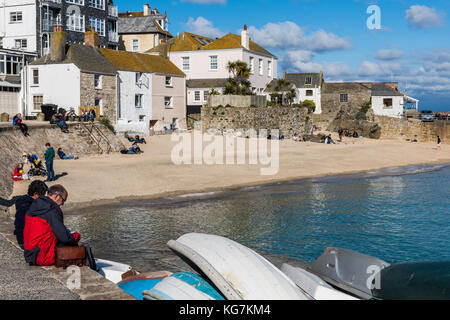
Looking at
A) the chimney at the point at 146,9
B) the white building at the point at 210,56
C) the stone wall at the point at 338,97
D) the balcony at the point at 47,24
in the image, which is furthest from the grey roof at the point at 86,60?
the stone wall at the point at 338,97

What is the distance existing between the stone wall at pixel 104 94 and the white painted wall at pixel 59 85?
526 mm

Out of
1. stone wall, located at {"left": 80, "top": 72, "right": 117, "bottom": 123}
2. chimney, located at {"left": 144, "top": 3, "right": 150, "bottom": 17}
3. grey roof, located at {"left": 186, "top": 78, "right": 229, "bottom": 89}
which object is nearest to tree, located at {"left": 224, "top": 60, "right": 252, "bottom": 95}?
grey roof, located at {"left": 186, "top": 78, "right": 229, "bottom": 89}

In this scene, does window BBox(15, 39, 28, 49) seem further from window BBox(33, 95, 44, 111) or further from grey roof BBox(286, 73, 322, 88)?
grey roof BBox(286, 73, 322, 88)

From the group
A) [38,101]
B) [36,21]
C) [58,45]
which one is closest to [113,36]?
[36,21]

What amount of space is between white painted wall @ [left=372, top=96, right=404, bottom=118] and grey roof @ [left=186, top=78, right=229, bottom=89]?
2441cm

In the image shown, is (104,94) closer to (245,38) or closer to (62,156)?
(62,156)

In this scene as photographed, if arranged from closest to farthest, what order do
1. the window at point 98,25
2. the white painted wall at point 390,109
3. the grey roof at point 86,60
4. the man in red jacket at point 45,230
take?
the man in red jacket at point 45,230, the grey roof at point 86,60, the window at point 98,25, the white painted wall at point 390,109

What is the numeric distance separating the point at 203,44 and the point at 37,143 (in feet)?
113

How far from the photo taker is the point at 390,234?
16.0 m

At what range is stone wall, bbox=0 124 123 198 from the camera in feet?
73.8

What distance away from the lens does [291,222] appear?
17.5 m

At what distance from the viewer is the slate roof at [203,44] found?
54.5 meters

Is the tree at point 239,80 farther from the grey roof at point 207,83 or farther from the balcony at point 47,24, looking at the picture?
the balcony at point 47,24
